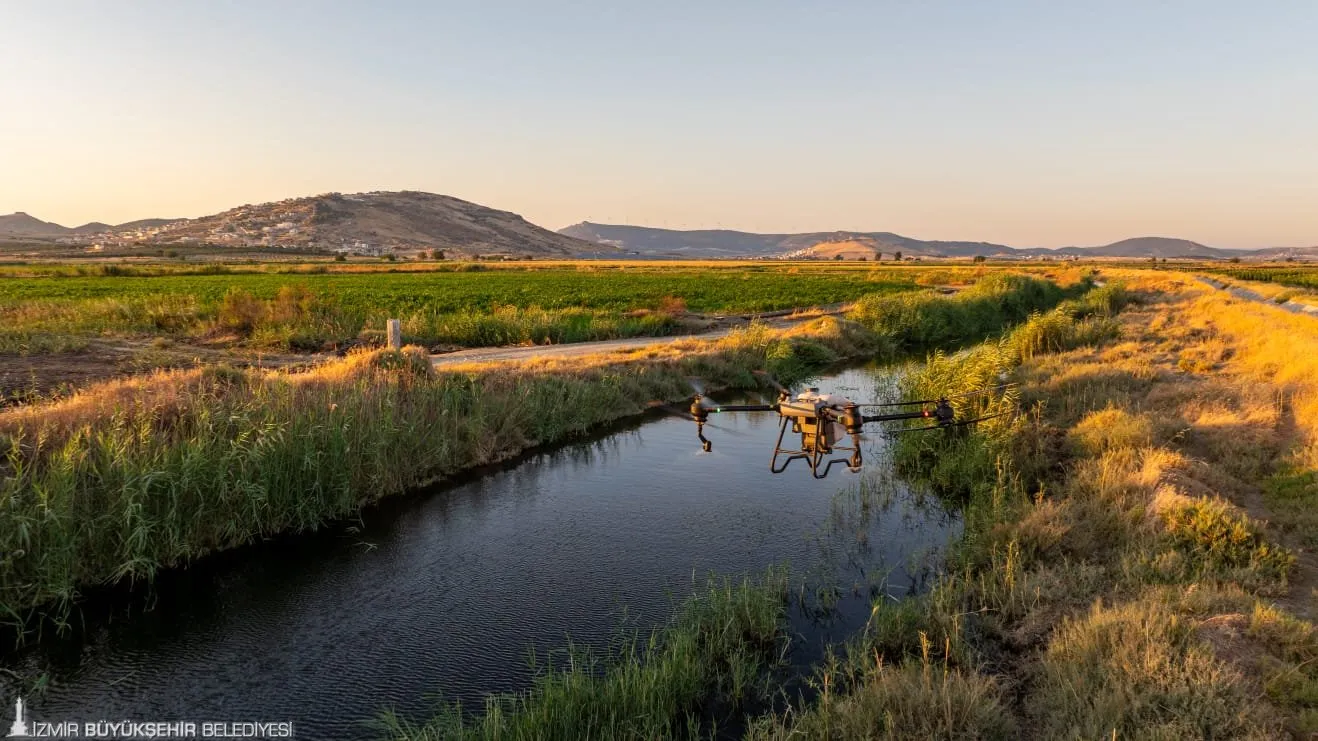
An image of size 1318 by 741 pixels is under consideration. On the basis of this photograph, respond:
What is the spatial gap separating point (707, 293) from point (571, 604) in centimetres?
5063

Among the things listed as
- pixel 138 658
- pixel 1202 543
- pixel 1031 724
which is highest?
pixel 1202 543

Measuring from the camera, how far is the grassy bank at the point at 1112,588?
6129 mm

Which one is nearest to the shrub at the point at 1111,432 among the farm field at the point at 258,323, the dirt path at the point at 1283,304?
the farm field at the point at 258,323

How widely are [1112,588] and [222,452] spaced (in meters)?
14.0

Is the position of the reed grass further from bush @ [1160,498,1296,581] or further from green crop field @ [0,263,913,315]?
green crop field @ [0,263,913,315]

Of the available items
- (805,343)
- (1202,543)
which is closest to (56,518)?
(1202,543)

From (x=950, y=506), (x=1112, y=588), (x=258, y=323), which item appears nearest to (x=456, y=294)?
(x=258, y=323)

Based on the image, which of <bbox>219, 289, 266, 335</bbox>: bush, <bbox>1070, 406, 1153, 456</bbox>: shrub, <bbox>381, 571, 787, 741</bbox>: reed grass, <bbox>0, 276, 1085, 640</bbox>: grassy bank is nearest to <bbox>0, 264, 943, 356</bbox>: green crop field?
<bbox>219, 289, 266, 335</bbox>: bush

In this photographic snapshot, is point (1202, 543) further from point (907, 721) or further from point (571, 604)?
point (571, 604)

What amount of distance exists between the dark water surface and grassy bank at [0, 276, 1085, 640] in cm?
64

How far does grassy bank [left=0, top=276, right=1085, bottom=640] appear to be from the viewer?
379 inches

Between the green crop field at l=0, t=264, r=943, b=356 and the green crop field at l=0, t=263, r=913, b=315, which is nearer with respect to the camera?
the green crop field at l=0, t=264, r=943, b=356

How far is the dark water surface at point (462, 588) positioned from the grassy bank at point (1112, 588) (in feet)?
4.38

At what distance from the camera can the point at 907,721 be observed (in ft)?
20.9
